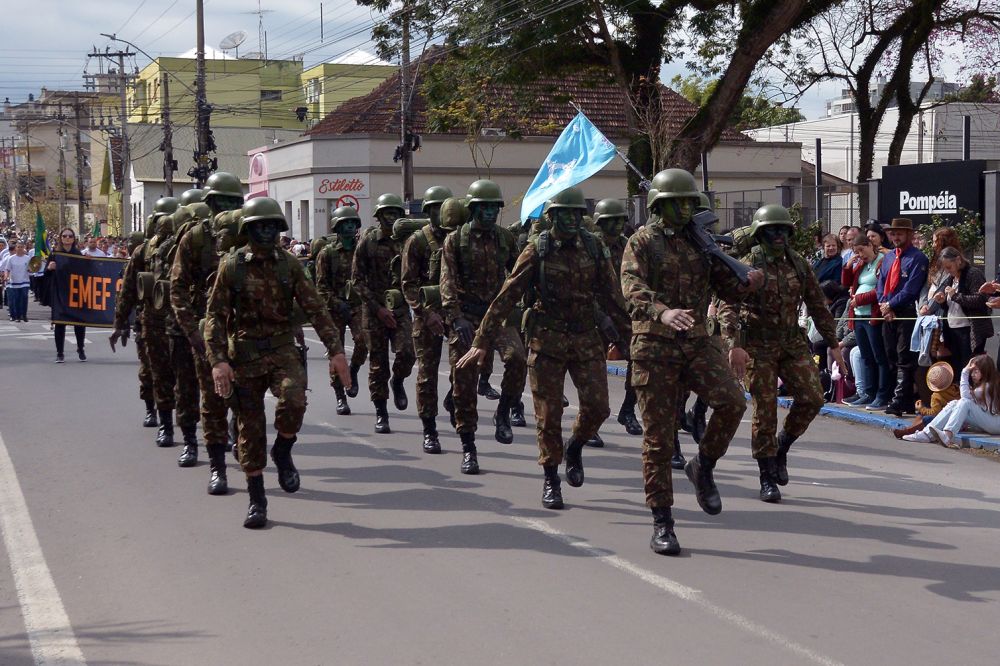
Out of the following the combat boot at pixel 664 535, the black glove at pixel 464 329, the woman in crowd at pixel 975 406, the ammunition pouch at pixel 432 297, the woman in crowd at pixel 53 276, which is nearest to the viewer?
the combat boot at pixel 664 535

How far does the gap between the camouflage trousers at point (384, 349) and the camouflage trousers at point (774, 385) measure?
3.91 m

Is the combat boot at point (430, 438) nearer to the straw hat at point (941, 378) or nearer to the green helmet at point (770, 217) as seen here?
the green helmet at point (770, 217)

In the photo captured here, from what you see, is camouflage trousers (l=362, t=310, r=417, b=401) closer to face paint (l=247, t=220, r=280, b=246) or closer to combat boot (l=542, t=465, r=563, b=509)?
combat boot (l=542, t=465, r=563, b=509)

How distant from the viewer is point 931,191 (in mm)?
14516

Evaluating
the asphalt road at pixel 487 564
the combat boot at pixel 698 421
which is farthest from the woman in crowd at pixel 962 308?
the combat boot at pixel 698 421

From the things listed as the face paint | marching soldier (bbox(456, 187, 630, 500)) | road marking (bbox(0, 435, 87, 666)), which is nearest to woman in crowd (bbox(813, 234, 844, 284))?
marching soldier (bbox(456, 187, 630, 500))

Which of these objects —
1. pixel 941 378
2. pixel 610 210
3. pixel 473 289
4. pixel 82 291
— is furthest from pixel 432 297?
pixel 82 291

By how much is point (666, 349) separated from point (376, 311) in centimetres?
499

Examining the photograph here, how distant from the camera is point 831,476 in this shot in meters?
9.31

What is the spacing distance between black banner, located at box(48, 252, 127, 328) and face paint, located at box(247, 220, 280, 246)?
10.9m

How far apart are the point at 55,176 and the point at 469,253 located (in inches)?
4883

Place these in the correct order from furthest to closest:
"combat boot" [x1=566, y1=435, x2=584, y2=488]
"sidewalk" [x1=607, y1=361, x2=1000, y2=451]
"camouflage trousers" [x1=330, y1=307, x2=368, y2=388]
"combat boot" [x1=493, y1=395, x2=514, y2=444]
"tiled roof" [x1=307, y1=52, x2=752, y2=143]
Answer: "tiled roof" [x1=307, y1=52, x2=752, y2=143]
"camouflage trousers" [x1=330, y1=307, x2=368, y2=388]
"sidewalk" [x1=607, y1=361, x2=1000, y2=451]
"combat boot" [x1=493, y1=395, x2=514, y2=444]
"combat boot" [x1=566, y1=435, x2=584, y2=488]

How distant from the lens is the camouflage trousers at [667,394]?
678 cm

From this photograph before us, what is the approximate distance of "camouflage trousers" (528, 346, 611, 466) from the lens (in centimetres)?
780
